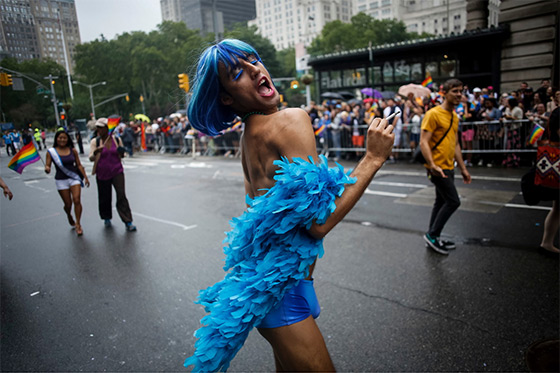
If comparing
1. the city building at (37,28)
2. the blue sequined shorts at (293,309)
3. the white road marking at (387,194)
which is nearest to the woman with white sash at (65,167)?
the city building at (37,28)

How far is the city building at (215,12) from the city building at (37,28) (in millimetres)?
868

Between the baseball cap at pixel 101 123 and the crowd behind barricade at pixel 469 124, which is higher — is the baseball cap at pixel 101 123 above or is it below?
above

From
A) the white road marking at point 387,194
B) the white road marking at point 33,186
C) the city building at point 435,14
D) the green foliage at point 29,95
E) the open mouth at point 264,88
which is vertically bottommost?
the white road marking at point 387,194

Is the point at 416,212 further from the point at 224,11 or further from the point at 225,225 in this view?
the point at 224,11

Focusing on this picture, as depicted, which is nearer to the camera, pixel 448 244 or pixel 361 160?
pixel 361 160

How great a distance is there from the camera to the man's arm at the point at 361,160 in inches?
65.0

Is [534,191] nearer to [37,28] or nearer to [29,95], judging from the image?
[37,28]

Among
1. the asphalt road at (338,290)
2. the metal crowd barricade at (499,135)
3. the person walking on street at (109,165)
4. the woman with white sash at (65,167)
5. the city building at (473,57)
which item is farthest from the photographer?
the city building at (473,57)

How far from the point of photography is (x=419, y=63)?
1903cm

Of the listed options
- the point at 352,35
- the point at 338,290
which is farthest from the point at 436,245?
the point at 352,35

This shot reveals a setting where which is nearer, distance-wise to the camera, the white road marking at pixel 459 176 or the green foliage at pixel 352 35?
the white road marking at pixel 459 176

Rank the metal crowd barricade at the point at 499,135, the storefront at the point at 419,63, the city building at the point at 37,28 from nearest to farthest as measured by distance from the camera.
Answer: the city building at the point at 37,28
the metal crowd barricade at the point at 499,135
the storefront at the point at 419,63

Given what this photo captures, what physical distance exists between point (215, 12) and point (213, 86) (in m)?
3.70

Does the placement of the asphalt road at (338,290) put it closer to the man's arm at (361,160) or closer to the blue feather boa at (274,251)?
the blue feather boa at (274,251)
